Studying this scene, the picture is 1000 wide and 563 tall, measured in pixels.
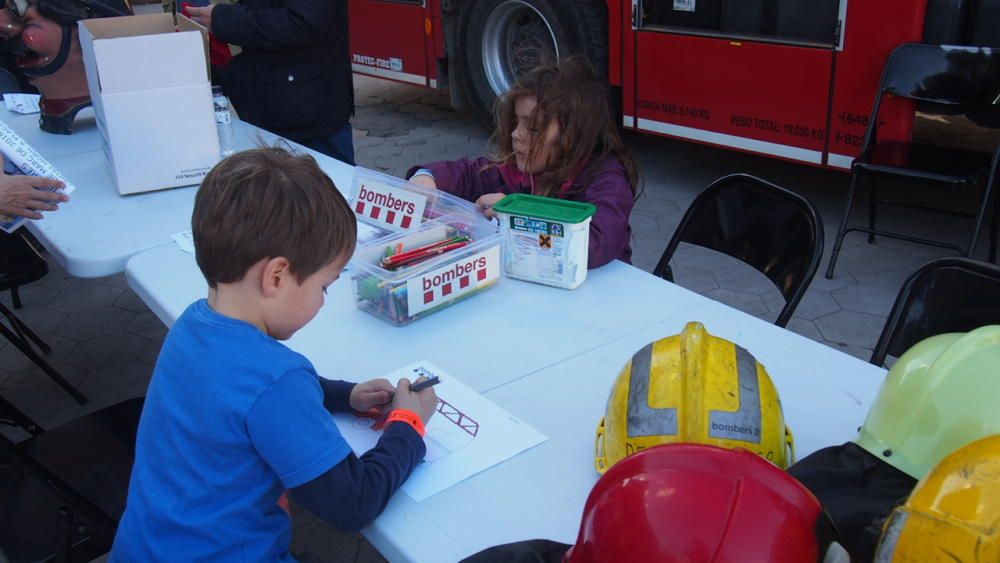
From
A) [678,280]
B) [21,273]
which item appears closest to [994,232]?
[678,280]

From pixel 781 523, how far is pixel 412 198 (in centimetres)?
136

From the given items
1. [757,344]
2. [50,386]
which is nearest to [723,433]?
[757,344]

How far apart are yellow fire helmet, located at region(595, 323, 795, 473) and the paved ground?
4.51 ft

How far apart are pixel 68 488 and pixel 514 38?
426 centimetres

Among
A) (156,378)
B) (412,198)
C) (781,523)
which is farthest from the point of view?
(412,198)

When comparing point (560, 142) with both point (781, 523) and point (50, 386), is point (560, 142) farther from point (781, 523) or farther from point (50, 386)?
point (50, 386)

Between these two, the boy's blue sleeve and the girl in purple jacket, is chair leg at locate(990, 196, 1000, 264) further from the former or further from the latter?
the boy's blue sleeve

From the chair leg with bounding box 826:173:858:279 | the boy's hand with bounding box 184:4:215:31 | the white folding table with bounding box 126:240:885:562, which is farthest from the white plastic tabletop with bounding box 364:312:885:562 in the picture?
the chair leg with bounding box 826:173:858:279

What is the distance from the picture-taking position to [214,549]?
122cm

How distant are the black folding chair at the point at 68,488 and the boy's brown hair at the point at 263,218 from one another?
71 centimetres

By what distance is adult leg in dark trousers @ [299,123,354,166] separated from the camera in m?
3.31

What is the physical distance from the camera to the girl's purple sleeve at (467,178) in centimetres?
248

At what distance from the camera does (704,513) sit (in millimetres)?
824

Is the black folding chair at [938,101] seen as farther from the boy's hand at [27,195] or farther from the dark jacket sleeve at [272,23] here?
the boy's hand at [27,195]
